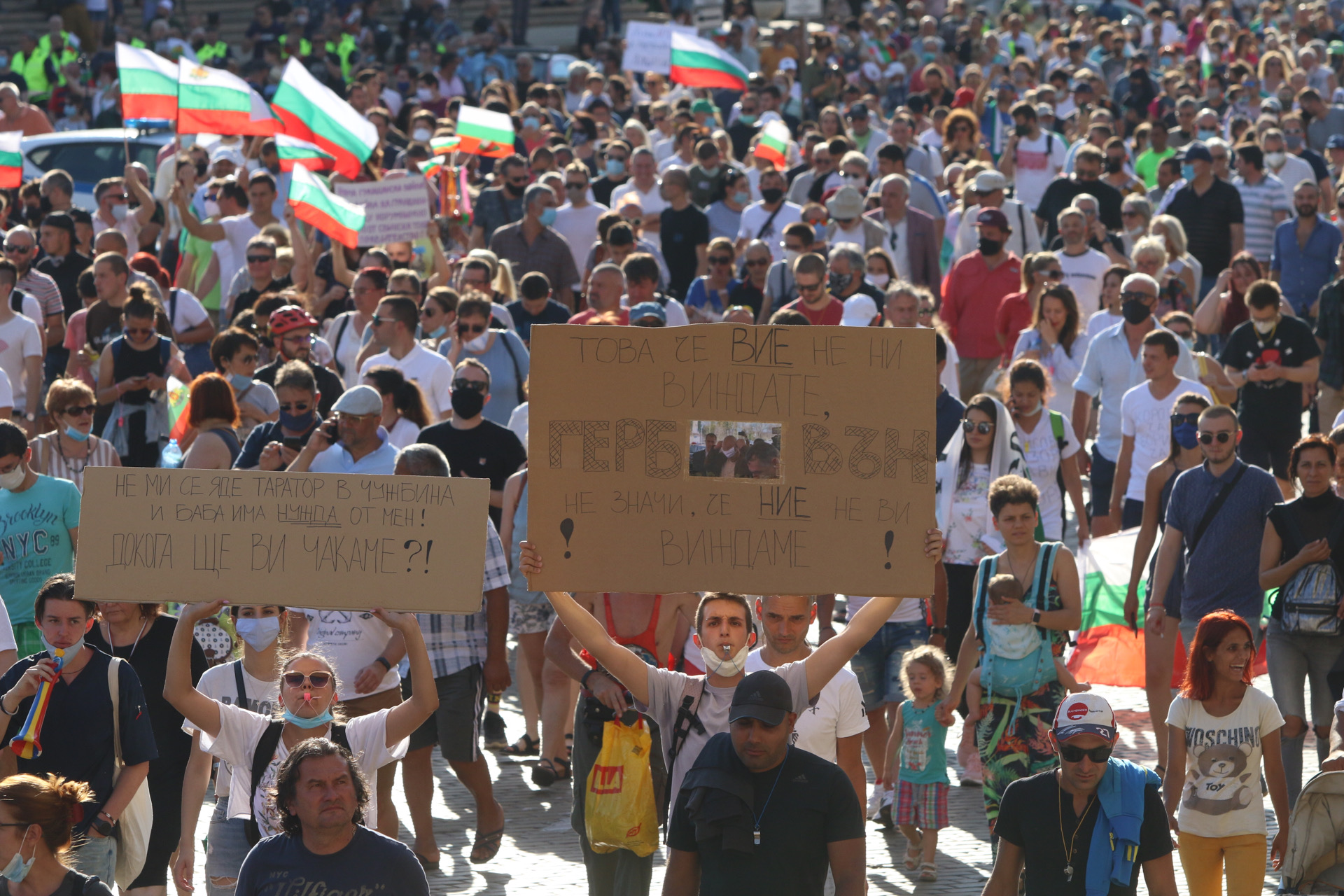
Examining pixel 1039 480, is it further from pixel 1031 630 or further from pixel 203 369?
pixel 203 369

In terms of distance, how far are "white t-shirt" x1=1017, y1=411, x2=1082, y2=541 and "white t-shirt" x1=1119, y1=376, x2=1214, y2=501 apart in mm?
633

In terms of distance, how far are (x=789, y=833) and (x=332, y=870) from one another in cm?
118

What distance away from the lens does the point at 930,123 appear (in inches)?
910

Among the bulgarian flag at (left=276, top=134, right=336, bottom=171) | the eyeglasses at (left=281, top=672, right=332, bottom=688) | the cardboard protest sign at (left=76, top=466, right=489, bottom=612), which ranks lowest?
the eyeglasses at (left=281, top=672, right=332, bottom=688)

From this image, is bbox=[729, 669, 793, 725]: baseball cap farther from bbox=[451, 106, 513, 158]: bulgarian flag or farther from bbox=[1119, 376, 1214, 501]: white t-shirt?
bbox=[451, 106, 513, 158]: bulgarian flag

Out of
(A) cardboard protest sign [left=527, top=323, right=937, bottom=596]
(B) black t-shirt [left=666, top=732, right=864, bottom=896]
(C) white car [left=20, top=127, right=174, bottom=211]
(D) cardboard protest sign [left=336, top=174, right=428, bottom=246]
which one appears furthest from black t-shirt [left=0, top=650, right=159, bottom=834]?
(C) white car [left=20, top=127, right=174, bottom=211]

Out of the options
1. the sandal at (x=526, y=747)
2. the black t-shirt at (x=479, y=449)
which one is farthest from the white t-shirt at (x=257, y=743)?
the sandal at (x=526, y=747)

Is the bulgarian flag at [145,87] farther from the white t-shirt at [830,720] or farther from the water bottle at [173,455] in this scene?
the white t-shirt at [830,720]

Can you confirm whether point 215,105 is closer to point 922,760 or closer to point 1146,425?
point 1146,425

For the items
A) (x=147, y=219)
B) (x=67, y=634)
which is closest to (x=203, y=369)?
(x=147, y=219)

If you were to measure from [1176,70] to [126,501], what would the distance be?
2420cm

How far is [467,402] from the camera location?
916 centimetres

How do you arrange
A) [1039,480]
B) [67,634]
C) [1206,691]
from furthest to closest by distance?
[1039,480], [1206,691], [67,634]

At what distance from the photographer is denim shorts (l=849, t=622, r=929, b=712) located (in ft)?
28.0
